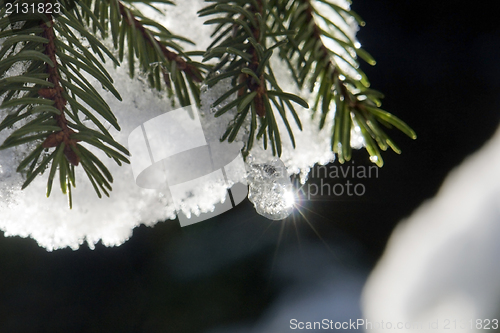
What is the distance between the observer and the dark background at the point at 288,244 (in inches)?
28.7

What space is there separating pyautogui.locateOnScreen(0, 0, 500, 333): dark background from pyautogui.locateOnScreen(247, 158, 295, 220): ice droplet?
1.47ft

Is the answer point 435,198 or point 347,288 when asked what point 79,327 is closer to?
point 347,288

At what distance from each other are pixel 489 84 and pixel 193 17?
78 centimetres

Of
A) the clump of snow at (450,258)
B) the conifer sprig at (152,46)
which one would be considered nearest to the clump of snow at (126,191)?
the conifer sprig at (152,46)

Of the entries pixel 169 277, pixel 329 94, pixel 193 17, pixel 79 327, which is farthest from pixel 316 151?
pixel 79 327

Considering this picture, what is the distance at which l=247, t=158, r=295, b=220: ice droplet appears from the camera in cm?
26

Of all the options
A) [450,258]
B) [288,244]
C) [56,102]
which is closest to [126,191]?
[56,102]

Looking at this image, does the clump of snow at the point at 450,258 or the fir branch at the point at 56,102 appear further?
the clump of snow at the point at 450,258

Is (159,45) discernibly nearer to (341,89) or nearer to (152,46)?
(152,46)

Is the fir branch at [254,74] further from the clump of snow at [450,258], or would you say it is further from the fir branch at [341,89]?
the clump of snow at [450,258]

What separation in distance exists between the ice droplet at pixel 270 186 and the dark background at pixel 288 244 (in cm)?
45

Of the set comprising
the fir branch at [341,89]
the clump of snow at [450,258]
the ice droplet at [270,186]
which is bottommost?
the clump of snow at [450,258]

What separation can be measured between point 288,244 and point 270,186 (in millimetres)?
597

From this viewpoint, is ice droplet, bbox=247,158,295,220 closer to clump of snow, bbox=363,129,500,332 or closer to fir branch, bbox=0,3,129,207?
fir branch, bbox=0,3,129,207
